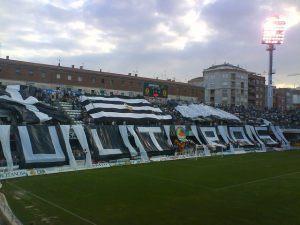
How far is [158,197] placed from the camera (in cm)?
2145

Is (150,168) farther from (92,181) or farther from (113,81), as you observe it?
(113,81)

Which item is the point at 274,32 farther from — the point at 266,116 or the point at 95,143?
the point at 95,143

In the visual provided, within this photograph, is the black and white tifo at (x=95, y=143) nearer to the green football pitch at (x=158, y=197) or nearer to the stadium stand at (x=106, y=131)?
the stadium stand at (x=106, y=131)

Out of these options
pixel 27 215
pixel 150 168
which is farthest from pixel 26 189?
pixel 150 168

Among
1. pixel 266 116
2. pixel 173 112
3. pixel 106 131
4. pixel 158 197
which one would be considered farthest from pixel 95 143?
pixel 266 116

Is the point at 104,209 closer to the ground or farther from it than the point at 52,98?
closer to the ground

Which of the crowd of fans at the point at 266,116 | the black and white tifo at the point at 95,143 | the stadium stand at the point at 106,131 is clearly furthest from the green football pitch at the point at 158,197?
the crowd of fans at the point at 266,116

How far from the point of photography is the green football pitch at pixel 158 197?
17.0m

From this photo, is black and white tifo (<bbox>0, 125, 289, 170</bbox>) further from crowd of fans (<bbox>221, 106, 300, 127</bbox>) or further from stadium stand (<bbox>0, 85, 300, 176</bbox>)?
crowd of fans (<bbox>221, 106, 300, 127</bbox>)

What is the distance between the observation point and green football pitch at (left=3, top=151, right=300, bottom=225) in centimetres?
1698

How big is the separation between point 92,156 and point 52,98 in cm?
1305

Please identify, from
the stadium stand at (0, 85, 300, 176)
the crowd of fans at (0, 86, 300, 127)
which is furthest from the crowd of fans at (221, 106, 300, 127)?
the stadium stand at (0, 85, 300, 176)

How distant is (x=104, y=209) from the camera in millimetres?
18312

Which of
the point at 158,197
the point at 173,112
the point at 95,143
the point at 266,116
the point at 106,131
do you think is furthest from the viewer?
the point at 266,116
